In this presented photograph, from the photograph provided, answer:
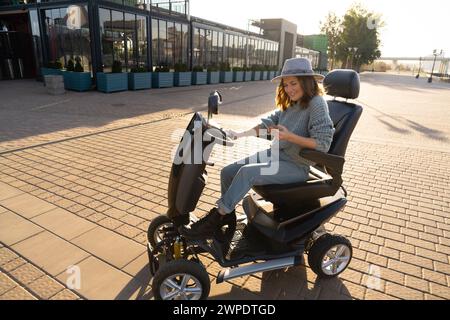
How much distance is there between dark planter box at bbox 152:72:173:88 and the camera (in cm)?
1437

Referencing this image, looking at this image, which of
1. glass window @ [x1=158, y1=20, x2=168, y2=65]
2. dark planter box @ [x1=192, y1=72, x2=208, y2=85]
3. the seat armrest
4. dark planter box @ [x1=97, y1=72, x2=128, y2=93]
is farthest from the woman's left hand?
dark planter box @ [x1=192, y1=72, x2=208, y2=85]

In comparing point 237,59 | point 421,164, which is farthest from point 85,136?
point 237,59

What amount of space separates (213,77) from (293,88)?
1682cm

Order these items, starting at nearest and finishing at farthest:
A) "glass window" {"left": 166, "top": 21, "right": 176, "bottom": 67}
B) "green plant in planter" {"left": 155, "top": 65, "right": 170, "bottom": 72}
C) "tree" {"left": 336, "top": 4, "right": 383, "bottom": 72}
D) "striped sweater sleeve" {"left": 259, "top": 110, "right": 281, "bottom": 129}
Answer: "striped sweater sleeve" {"left": 259, "top": 110, "right": 281, "bottom": 129} < "green plant in planter" {"left": 155, "top": 65, "right": 170, "bottom": 72} < "glass window" {"left": 166, "top": 21, "right": 176, "bottom": 67} < "tree" {"left": 336, "top": 4, "right": 383, "bottom": 72}

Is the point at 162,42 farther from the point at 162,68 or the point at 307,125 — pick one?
the point at 307,125

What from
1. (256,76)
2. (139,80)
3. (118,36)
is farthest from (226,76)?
(118,36)

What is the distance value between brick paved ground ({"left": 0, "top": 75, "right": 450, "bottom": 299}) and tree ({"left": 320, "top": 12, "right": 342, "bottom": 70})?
5063 centimetres

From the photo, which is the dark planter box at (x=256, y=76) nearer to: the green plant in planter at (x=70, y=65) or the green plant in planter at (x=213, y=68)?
the green plant in planter at (x=213, y=68)

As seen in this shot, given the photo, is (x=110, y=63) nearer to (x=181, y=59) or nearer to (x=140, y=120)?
(x=181, y=59)

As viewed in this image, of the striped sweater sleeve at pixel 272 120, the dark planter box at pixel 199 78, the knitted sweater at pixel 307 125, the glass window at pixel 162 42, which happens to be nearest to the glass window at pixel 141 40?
the glass window at pixel 162 42

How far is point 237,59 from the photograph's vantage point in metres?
23.5

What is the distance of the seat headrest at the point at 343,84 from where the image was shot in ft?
7.66

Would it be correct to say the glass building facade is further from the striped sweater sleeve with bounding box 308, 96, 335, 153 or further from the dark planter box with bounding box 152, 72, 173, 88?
the striped sweater sleeve with bounding box 308, 96, 335, 153
